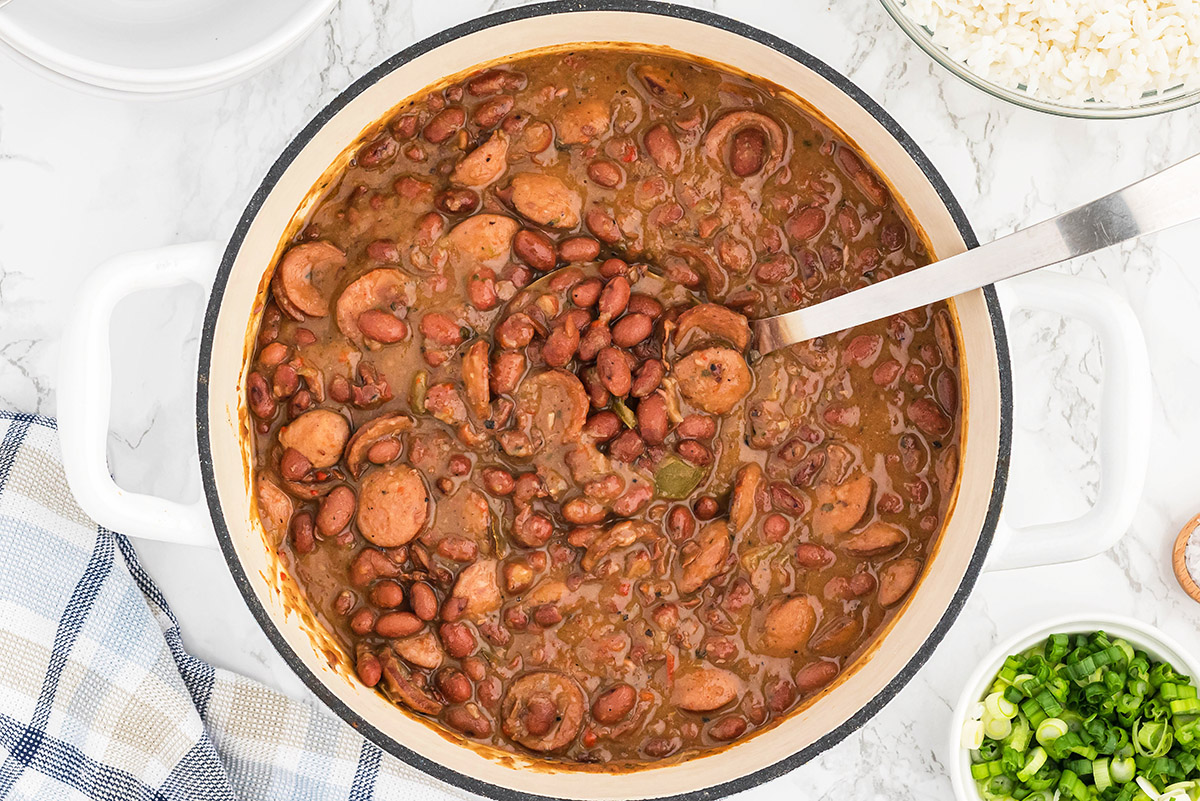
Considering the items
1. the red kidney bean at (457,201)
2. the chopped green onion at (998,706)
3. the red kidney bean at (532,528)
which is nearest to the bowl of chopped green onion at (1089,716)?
the chopped green onion at (998,706)

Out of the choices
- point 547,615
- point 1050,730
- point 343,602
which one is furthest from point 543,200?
point 1050,730

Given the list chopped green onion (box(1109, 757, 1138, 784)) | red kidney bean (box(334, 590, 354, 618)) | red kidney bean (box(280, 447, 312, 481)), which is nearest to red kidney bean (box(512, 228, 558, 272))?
red kidney bean (box(280, 447, 312, 481))

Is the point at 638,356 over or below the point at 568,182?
below

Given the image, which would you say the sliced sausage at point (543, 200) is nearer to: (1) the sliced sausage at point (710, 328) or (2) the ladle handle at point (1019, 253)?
(1) the sliced sausage at point (710, 328)

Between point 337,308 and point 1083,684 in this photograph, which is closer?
point 337,308

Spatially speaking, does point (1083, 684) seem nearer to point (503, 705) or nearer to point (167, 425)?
point (503, 705)

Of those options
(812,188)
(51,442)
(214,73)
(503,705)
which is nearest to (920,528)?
(812,188)

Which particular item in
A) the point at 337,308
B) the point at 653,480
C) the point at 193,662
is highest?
the point at 337,308
